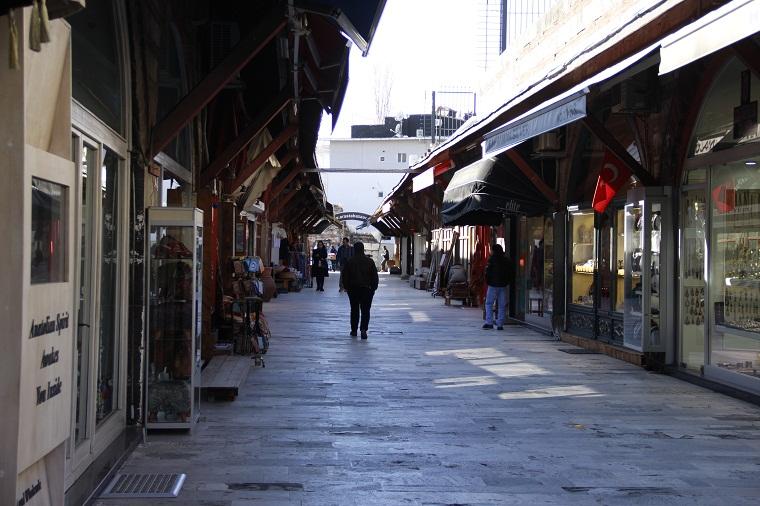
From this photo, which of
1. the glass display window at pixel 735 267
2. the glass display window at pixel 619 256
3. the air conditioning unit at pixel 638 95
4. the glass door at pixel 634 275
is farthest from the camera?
the glass display window at pixel 619 256

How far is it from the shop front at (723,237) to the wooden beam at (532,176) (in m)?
4.24

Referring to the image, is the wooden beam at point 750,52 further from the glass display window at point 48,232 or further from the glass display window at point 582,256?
the glass display window at point 48,232

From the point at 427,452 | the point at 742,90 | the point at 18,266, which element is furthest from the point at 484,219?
the point at 18,266

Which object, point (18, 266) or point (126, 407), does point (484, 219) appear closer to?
point (126, 407)

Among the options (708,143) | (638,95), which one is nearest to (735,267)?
(708,143)

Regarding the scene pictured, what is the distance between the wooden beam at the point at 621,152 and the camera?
35.1ft

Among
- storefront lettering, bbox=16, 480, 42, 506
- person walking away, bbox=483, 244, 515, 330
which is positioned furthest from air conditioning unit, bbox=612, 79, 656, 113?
storefront lettering, bbox=16, 480, 42, 506

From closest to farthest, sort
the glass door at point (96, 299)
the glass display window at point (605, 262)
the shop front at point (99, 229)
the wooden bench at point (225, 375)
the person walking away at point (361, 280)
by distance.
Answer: the shop front at point (99, 229)
the glass door at point (96, 299)
the wooden bench at point (225, 375)
the glass display window at point (605, 262)
the person walking away at point (361, 280)

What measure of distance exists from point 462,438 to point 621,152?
17.4 ft

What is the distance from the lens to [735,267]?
9180 millimetres

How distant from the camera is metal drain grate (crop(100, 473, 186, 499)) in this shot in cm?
521

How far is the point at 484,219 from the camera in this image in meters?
17.4

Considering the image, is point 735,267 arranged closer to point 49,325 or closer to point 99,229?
point 99,229

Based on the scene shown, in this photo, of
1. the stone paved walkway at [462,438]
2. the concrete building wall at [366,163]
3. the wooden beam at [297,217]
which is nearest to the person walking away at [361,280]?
the stone paved walkway at [462,438]
